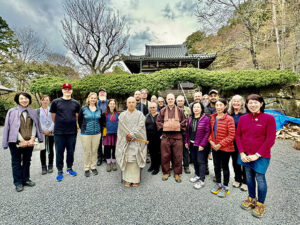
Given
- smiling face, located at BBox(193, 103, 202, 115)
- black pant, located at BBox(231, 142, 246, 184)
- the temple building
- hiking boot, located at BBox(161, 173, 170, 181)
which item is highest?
the temple building

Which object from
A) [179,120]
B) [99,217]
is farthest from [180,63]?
[99,217]

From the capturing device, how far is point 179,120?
9.64 feet

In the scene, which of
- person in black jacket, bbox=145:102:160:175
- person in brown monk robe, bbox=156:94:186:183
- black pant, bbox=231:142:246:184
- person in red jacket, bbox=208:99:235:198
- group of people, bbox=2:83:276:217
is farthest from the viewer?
person in black jacket, bbox=145:102:160:175

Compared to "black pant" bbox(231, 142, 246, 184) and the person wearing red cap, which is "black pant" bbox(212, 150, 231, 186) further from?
the person wearing red cap

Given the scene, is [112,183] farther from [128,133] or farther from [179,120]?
[179,120]

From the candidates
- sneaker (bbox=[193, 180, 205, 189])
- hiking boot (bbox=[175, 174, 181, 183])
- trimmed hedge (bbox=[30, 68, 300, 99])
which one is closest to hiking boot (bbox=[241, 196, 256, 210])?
sneaker (bbox=[193, 180, 205, 189])

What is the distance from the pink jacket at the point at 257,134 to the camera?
1.84 metres

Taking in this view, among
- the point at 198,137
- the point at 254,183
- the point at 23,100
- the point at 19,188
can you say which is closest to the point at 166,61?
the point at 198,137

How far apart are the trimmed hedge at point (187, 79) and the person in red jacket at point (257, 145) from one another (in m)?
6.18

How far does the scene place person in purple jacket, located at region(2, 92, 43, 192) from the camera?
2.38 meters

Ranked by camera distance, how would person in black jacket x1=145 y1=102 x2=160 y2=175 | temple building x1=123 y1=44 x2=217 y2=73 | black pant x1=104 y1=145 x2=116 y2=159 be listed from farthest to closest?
temple building x1=123 y1=44 x2=217 y2=73 → black pant x1=104 y1=145 x2=116 y2=159 → person in black jacket x1=145 y1=102 x2=160 y2=175

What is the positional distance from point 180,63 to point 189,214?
11140mm

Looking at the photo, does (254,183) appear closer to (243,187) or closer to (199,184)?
(243,187)

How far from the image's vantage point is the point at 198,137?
2.62 metres
